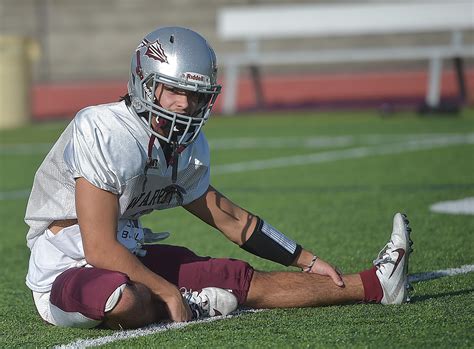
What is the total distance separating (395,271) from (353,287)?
0.17 meters

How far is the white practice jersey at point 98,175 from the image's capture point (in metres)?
3.59

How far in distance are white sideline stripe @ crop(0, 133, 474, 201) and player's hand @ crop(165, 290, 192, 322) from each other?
206 inches

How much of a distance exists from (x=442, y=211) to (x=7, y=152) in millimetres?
6741

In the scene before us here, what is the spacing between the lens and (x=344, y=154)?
10062 millimetres

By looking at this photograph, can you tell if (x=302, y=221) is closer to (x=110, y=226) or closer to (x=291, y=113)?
(x=110, y=226)

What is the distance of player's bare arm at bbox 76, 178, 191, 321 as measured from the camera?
11.6 ft

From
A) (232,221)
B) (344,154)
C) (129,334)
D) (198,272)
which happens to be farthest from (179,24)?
(129,334)

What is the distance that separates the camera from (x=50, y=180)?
150 inches

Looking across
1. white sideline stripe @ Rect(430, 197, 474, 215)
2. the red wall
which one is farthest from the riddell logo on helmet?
the red wall

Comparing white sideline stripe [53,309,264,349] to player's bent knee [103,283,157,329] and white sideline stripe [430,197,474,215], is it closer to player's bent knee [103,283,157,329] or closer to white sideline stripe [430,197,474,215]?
player's bent knee [103,283,157,329]

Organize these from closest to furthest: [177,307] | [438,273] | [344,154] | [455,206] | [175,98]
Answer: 1. [177,307]
2. [175,98]
3. [438,273]
4. [455,206]
5. [344,154]

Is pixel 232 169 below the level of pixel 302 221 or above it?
below

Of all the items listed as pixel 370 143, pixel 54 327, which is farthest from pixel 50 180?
pixel 370 143

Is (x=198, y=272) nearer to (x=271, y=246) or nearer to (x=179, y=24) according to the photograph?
(x=271, y=246)
